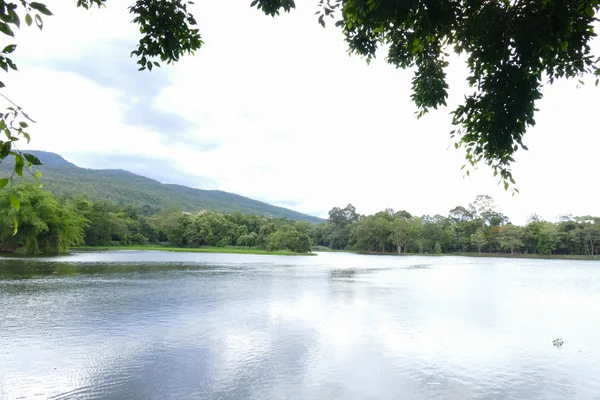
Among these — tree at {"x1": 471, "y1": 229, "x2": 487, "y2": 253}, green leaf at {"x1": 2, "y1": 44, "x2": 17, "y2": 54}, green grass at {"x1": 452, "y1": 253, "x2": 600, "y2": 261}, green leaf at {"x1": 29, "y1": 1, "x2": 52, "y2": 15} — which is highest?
tree at {"x1": 471, "y1": 229, "x2": 487, "y2": 253}

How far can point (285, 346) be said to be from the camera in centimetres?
943

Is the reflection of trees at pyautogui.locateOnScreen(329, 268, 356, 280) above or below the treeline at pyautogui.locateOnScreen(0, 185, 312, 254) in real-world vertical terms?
below

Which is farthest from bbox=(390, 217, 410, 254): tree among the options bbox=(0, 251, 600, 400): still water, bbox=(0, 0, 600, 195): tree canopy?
bbox=(0, 0, 600, 195): tree canopy

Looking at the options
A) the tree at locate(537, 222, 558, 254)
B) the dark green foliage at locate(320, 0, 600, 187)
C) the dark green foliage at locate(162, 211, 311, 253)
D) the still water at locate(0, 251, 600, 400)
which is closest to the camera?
the dark green foliage at locate(320, 0, 600, 187)

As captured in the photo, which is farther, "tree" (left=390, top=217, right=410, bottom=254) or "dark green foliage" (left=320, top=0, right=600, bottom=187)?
"tree" (left=390, top=217, right=410, bottom=254)

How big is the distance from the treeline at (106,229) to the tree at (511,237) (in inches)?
1641

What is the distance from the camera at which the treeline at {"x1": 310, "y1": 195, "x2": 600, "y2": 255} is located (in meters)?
74.4

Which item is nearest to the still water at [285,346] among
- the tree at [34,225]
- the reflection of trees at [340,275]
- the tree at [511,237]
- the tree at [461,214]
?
the reflection of trees at [340,275]

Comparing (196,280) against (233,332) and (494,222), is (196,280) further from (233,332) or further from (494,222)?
(494,222)

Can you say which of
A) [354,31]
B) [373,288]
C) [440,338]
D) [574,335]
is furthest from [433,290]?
[354,31]

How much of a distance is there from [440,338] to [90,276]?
20.0m

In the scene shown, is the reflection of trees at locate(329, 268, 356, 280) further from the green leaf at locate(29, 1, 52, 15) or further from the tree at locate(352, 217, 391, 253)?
the tree at locate(352, 217, 391, 253)

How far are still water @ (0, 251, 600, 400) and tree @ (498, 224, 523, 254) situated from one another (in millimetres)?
68573

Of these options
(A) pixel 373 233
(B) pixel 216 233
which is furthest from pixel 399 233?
(B) pixel 216 233
